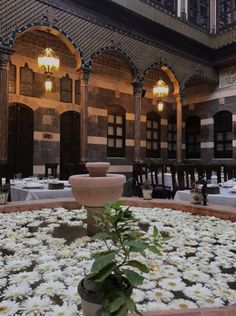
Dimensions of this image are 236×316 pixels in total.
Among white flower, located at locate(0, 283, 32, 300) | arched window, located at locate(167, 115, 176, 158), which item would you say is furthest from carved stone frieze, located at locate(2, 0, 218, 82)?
white flower, located at locate(0, 283, 32, 300)

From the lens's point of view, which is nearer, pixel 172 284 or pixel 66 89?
pixel 172 284

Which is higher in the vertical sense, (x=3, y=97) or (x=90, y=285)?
(x=3, y=97)

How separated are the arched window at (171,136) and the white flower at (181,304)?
12.1 metres

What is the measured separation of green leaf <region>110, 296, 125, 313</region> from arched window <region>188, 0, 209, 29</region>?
39.1 feet

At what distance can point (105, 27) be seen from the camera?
852 centimetres

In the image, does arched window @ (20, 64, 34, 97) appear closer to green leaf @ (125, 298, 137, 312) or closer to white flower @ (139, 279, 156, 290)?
white flower @ (139, 279, 156, 290)

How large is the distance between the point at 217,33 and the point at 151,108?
3.89 m

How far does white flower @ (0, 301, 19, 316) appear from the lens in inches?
61.4

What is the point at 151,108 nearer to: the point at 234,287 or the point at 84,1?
the point at 84,1

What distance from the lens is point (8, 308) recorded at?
5.27 feet

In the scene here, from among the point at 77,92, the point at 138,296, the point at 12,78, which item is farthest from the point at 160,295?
the point at 77,92

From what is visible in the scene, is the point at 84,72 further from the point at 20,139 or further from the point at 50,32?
the point at 20,139

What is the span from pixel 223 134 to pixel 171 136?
7.99 feet

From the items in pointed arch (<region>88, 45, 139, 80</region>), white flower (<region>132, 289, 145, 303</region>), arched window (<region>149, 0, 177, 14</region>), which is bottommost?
white flower (<region>132, 289, 145, 303</region>)
